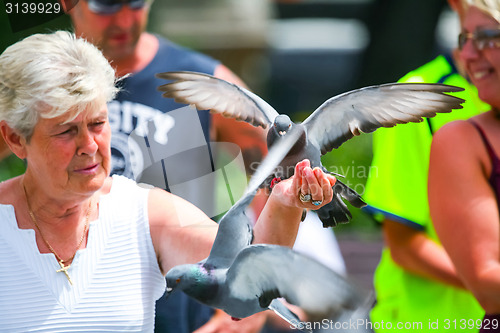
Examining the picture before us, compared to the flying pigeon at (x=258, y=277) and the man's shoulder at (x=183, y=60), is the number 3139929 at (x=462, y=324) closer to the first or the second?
the flying pigeon at (x=258, y=277)

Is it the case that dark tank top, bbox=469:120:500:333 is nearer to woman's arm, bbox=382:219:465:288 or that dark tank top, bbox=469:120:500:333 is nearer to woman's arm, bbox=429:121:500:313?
woman's arm, bbox=429:121:500:313

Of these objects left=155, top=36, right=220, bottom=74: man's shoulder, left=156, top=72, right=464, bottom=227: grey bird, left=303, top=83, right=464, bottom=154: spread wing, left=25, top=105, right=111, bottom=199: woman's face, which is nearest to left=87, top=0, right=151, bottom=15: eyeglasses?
left=155, top=36, right=220, bottom=74: man's shoulder

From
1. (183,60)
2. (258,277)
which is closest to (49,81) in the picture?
(258,277)

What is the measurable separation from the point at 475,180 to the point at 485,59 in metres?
0.31

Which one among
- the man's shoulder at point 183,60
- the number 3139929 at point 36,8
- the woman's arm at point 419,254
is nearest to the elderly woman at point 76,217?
the number 3139929 at point 36,8

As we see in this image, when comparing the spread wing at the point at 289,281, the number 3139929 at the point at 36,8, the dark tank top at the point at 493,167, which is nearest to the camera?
the spread wing at the point at 289,281

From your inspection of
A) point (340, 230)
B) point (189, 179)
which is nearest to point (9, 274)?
point (189, 179)

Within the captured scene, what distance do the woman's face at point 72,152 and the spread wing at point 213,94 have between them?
0.66 ft

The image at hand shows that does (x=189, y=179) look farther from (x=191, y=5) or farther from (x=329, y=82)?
(x=329, y=82)

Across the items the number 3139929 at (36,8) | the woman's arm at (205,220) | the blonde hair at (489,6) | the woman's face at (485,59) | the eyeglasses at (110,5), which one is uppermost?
the blonde hair at (489,6)

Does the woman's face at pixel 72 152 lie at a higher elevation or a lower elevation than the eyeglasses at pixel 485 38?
lower

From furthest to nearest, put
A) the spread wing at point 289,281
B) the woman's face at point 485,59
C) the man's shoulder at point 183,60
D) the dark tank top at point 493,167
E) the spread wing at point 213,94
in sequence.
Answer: the man's shoulder at point 183,60 < the dark tank top at point 493,167 < the woman's face at point 485,59 < the spread wing at point 213,94 < the spread wing at point 289,281

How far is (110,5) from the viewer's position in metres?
1.90

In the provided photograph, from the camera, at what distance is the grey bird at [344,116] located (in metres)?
1.29
